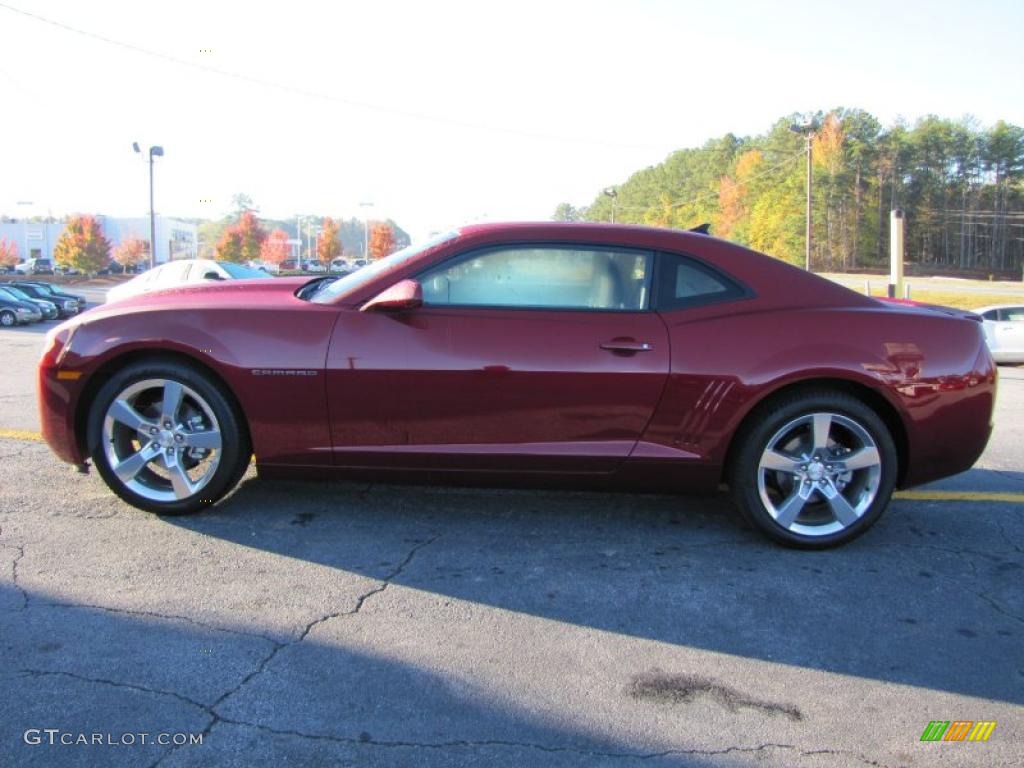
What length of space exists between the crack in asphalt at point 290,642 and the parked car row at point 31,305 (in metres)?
22.4

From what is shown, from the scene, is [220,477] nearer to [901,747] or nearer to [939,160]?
[901,747]

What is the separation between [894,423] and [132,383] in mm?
3676

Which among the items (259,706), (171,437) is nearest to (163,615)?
(259,706)

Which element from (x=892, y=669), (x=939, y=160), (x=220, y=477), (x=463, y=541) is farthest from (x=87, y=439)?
(x=939, y=160)

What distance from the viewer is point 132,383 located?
12.6 ft

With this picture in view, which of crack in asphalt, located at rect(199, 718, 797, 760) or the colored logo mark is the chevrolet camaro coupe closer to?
the colored logo mark

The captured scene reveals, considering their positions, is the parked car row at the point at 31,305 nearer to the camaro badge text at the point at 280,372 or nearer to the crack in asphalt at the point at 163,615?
the camaro badge text at the point at 280,372

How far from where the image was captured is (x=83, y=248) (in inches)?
2938

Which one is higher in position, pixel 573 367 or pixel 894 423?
pixel 573 367

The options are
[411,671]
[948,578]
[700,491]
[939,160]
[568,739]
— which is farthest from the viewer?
[939,160]

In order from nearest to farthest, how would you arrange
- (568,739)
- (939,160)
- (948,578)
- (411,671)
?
(568,739) < (411,671) < (948,578) < (939,160)

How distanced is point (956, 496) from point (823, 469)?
160 cm

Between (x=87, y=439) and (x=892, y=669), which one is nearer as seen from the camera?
(x=892, y=669)

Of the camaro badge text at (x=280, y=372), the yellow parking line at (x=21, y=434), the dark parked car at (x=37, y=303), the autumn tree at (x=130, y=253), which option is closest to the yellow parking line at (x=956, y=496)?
the camaro badge text at (x=280, y=372)
